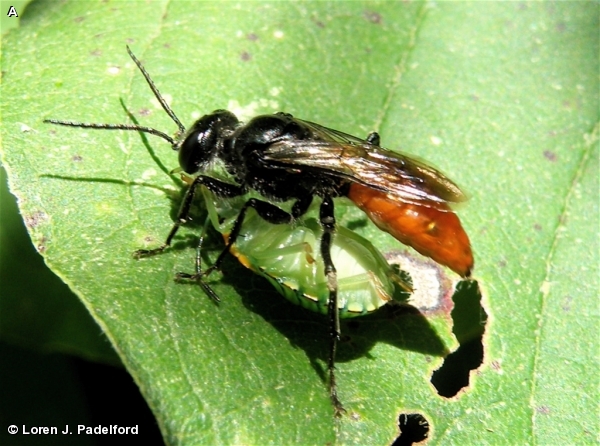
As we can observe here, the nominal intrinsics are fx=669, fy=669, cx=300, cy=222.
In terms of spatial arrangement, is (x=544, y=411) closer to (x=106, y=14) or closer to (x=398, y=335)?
(x=398, y=335)

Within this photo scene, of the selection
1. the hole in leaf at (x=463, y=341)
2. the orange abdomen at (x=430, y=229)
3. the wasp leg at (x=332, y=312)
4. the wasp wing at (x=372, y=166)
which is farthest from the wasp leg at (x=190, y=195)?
the hole in leaf at (x=463, y=341)

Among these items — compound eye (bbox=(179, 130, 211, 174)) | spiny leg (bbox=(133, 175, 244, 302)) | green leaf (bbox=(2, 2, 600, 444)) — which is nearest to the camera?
green leaf (bbox=(2, 2, 600, 444))

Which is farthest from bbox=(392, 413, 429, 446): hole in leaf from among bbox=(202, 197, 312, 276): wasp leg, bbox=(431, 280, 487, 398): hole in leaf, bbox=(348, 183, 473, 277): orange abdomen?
bbox=(202, 197, 312, 276): wasp leg

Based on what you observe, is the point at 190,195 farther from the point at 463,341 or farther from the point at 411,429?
the point at 463,341

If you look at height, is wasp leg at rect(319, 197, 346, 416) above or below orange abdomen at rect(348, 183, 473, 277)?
below

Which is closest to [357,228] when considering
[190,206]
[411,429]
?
[190,206]

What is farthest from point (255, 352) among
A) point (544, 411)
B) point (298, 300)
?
point (544, 411)

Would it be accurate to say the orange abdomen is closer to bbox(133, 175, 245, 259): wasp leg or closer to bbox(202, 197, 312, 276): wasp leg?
bbox(202, 197, 312, 276): wasp leg

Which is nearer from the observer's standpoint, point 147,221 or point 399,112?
point 147,221
